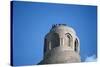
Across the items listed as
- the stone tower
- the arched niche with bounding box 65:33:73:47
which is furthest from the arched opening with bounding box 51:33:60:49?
the arched niche with bounding box 65:33:73:47

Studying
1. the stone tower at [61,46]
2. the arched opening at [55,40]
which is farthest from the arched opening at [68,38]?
the arched opening at [55,40]

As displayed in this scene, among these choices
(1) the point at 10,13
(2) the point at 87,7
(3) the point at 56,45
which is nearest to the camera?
(1) the point at 10,13

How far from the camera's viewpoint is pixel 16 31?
1.82 m

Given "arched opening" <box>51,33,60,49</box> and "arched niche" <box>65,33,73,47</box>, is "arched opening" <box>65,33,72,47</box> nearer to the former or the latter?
"arched niche" <box>65,33,73,47</box>

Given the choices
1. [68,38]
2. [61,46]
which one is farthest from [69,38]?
[61,46]

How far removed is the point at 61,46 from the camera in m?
1.95

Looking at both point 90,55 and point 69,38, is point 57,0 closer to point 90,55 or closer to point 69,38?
point 69,38

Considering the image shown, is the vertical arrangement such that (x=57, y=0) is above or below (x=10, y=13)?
above

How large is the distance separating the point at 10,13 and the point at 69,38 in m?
0.62

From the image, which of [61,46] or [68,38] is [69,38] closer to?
[68,38]

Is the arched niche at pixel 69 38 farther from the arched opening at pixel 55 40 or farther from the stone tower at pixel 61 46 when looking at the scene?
the arched opening at pixel 55 40

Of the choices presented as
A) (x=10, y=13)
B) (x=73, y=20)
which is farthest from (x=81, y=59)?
(x=10, y=13)

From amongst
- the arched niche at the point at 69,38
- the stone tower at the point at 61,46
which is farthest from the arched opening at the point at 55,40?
the arched niche at the point at 69,38

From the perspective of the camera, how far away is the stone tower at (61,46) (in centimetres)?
191
